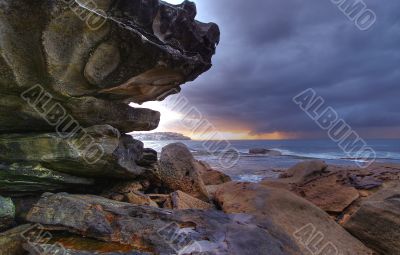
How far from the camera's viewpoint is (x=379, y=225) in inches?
220

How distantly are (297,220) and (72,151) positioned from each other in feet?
14.0

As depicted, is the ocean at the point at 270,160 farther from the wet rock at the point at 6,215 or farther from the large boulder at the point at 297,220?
the wet rock at the point at 6,215

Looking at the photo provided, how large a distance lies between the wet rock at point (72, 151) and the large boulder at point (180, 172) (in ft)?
4.21

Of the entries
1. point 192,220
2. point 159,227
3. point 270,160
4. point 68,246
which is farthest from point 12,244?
point 270,160

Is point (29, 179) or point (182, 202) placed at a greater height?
point (182, 202)

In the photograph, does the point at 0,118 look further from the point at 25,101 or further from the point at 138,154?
the point at 138,154

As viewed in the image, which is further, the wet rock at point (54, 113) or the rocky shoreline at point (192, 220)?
the wet rock at point (54, 113)

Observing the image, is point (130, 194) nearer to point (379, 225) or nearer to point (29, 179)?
point (29, 179)

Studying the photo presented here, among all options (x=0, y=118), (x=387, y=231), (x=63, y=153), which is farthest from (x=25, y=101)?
(x=387, y=231)

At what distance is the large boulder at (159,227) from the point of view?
402cm

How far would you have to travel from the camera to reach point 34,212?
181 inches

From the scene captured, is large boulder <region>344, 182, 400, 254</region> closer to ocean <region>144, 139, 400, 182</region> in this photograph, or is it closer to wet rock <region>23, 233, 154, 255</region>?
wet rock <region>23, 233, 154, 255</region>

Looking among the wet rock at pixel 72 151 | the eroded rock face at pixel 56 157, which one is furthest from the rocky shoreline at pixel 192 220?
the wet rock at pixel 72 151

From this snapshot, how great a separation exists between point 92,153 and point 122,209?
158 cm
